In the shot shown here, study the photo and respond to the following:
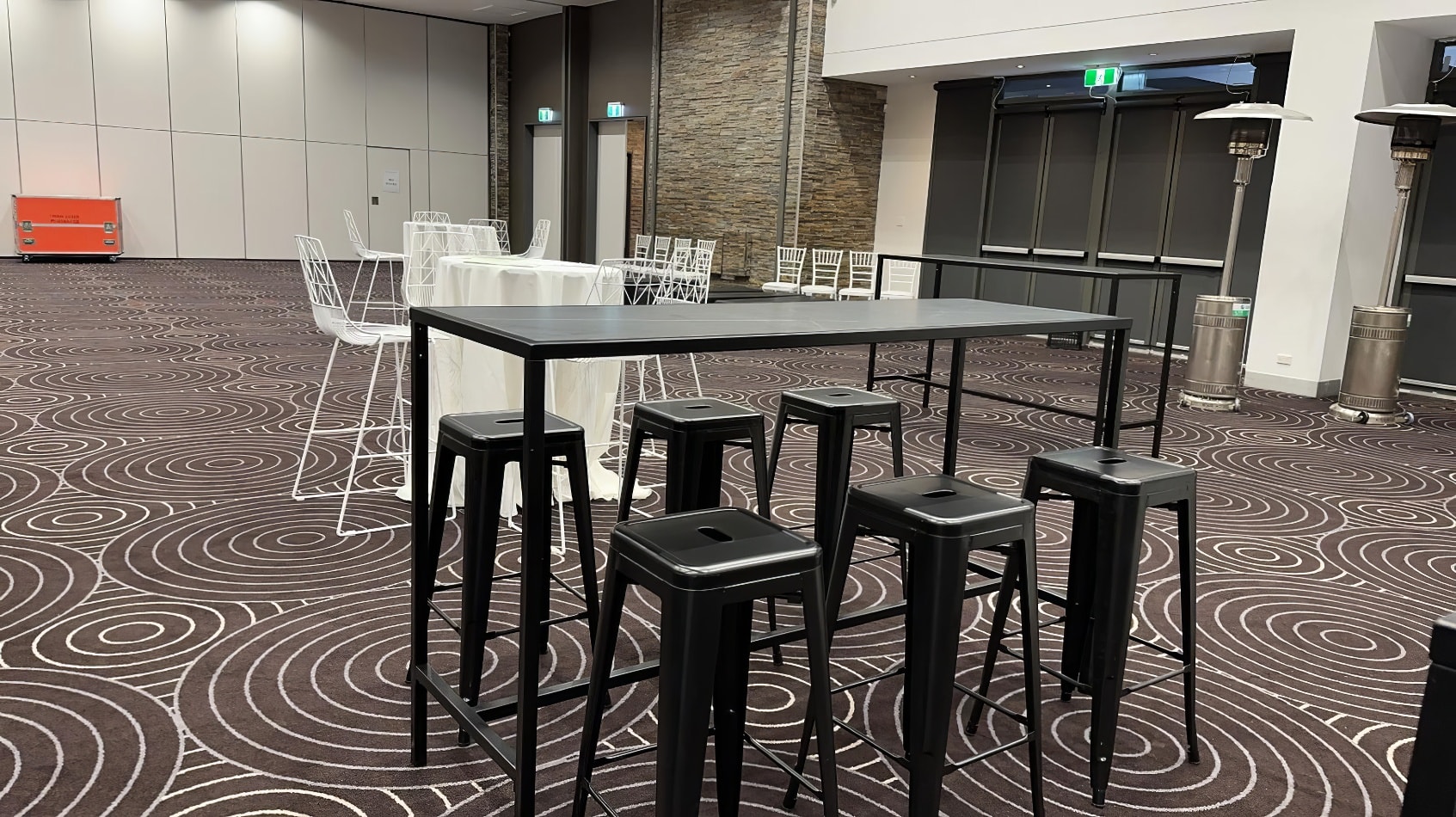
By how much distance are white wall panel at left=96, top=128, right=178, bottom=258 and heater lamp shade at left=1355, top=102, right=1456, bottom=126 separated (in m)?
17.1

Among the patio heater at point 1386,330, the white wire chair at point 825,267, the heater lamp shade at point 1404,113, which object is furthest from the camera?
the white wire chair at point 825,267

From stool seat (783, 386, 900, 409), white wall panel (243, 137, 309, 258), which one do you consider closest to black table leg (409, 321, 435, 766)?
stool seat (783, 386, 900, 409)

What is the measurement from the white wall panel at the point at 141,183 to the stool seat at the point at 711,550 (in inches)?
722

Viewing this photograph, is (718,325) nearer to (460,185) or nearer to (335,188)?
(335,188)

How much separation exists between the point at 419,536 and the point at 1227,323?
6.56 metres

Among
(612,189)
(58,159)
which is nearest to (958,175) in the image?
(612,189)

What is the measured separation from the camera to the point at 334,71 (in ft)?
60.1

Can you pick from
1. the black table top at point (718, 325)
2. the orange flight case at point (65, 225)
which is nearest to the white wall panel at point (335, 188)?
the orange flight case at point (65, 225)

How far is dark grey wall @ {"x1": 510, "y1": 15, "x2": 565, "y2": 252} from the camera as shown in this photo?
708 inches

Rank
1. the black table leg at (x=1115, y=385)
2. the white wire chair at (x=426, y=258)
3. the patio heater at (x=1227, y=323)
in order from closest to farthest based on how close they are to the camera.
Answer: the black table leg at (x=1115, y=385), the white wire chair at (x=426, y=258), the patio heater at (x=1227, y=323)

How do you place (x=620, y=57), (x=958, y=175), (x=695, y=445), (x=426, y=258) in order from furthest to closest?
(x=620, y=57)
(x=958, y=175)
(x=426, y=258)
(x=695, y=445)

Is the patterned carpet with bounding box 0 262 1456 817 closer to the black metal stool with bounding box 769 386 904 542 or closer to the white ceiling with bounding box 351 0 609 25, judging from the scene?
the black metal stool with bounding box 769 386 904 542

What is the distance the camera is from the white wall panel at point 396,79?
61.0 ft

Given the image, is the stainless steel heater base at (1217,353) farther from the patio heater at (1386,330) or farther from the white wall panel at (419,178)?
the white wall panel at (419,178)
